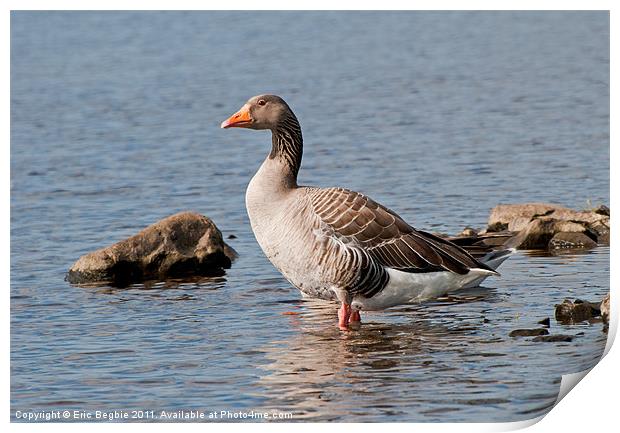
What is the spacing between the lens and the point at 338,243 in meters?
13.6

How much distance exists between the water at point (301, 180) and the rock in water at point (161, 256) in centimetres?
41

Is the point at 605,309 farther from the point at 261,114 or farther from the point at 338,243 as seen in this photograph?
the point at 261,114

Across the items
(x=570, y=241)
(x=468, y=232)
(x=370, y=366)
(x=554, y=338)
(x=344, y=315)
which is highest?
(x=468, y=232)

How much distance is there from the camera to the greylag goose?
1356cm

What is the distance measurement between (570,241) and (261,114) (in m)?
5.51

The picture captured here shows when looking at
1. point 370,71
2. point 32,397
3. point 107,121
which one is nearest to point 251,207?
point 32,397

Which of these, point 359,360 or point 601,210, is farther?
point 601,210

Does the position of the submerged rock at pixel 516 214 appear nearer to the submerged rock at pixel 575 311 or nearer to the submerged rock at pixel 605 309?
the submerged rock at pixel 575 311

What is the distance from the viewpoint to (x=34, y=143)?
86.6ft

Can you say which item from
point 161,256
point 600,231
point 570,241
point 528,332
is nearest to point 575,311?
point 528,332

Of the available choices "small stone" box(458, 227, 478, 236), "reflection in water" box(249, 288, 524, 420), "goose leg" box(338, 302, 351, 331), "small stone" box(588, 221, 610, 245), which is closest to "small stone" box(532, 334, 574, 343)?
"reflection in water" box(249, 288, 524, 420)

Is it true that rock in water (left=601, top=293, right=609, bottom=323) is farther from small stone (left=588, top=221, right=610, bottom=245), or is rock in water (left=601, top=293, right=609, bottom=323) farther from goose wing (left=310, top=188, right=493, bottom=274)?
small stone (left=588, top=221, right=610, bottom=245)

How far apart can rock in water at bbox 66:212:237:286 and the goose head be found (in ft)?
10.8

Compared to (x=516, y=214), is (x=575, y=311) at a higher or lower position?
lower
